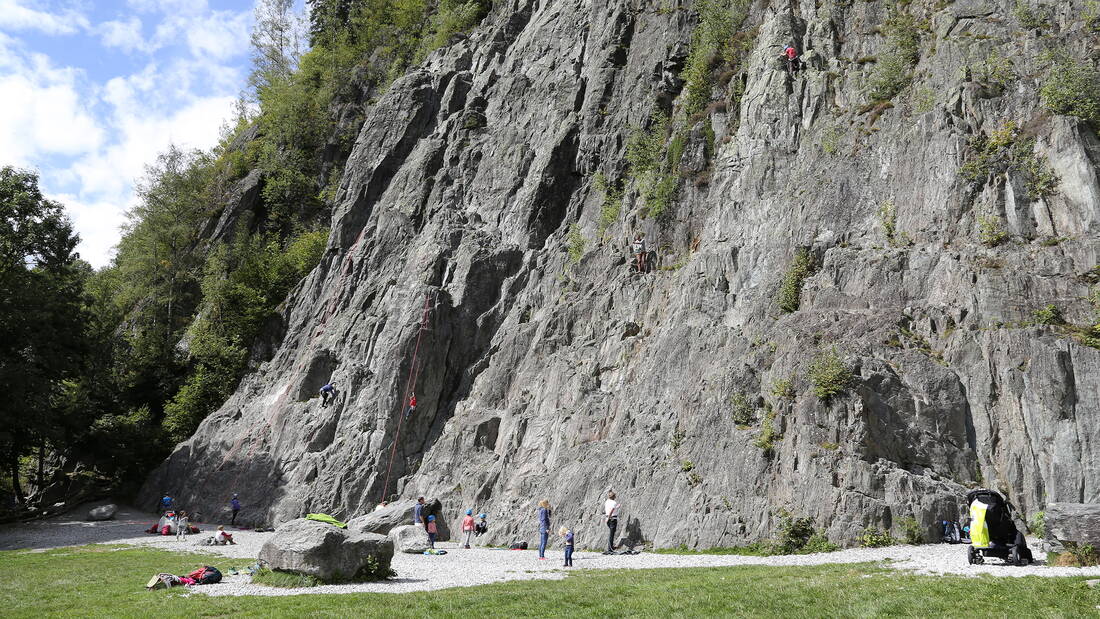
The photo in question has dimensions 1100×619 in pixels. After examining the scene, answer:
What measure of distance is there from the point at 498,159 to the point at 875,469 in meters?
28.2

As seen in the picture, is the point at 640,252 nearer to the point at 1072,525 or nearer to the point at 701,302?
the point at 701,302

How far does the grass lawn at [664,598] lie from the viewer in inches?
399

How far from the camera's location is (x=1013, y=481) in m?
17.4

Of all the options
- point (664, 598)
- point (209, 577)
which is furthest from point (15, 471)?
point (664, 598)

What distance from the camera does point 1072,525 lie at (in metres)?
12.7

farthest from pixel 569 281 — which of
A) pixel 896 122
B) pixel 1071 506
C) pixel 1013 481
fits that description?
Answer: pixel 1071 506

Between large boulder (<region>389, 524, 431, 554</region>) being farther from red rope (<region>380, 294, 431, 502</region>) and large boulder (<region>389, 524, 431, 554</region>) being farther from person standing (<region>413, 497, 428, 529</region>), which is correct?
red rope (<region>380, 294, 431, 502</region>)

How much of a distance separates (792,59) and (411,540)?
24.3 metres

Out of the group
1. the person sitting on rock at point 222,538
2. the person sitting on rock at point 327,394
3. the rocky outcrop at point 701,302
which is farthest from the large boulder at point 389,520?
the person sitting on rock at point 327,394

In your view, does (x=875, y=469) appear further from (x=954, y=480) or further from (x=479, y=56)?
(x=479, y=56)

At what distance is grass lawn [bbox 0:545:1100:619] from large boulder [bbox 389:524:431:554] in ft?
26.0

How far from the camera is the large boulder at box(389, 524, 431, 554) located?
22.2 meters

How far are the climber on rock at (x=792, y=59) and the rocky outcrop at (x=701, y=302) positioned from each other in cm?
54

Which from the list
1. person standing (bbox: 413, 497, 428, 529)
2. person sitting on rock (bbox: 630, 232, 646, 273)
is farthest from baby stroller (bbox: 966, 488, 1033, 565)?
person sitting on rock (bbox: 630, 232, 646, 273)
